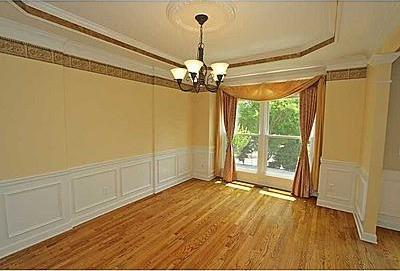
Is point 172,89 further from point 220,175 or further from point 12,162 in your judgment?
point 12,162

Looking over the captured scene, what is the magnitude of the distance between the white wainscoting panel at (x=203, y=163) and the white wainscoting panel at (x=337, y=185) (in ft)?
8.00

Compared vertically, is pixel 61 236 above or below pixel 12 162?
below

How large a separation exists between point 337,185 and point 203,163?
286 centimetres

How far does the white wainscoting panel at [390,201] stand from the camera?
Answer: 301cm

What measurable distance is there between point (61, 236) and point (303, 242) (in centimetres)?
309

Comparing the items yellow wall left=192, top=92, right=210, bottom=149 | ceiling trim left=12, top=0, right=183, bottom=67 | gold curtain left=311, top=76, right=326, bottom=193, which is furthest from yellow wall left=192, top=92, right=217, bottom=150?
gold curtain left=311, top=76, right=326, bottom=193

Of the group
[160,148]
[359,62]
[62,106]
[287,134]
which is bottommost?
[160,148]

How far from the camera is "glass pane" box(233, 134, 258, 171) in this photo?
16.4 ft

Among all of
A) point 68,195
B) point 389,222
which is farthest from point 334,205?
point 68,195

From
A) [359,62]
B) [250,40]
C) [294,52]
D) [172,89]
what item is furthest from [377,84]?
[172,89]

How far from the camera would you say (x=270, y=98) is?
446 centimetres

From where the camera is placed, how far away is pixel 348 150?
139 inches

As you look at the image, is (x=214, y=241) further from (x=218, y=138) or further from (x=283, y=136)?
(x=218, y=138)

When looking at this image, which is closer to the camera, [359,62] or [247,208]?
[359,62]
